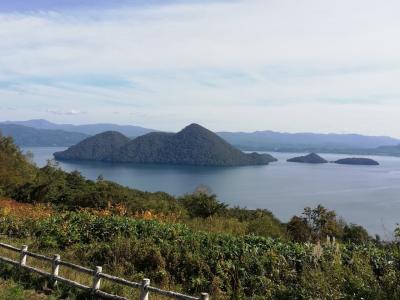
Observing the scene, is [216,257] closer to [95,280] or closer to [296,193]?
[95,280]

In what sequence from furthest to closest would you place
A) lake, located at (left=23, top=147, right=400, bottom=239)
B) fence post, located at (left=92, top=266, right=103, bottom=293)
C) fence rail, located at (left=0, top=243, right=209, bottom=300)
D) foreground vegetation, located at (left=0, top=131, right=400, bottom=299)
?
lake, located at (left=23, top=147, right=400, bottom=239)
fence post, located at (left=92, top=266, right=103, bottom=293)
fence rail, located at (left=0, top=243, right=209, bottom=300)
foreground vegetation, located at (left=0, top=131, right=400, bottom=299)

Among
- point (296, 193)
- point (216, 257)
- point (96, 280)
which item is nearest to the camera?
point (96, 280)

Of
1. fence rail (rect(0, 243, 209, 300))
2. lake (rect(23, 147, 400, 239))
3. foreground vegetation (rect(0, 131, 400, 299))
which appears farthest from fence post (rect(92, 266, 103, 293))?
lake (rect(23, 147, 400, 239))

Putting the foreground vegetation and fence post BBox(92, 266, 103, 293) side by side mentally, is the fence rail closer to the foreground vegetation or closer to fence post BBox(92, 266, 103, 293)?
fence post BBox(92, 266, 103, 293)

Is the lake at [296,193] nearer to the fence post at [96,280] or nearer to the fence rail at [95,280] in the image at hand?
the fence rail at [95,280]

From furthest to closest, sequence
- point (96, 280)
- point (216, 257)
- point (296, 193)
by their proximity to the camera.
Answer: point (296, 193)
point (216, 257)
point (96, 280)

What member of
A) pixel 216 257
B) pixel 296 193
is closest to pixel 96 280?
pixel 216 257

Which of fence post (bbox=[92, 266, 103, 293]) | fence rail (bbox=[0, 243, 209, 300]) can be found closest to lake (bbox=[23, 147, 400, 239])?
fence rail (bbox=[0, 243, 209, 300])

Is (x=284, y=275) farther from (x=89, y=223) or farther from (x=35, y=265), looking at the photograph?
(x=89, y=223)

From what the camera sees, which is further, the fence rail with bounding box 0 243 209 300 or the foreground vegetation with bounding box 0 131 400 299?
the fence rail with bounding box 0 243 209 300

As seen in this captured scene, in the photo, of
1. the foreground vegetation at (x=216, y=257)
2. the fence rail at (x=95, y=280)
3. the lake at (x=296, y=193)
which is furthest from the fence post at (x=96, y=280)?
the lake at (x=296, y=193)

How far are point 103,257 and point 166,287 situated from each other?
220cm

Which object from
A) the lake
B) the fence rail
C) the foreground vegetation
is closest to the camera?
the foreground vegetation

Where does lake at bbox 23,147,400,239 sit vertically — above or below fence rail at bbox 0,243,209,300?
below
